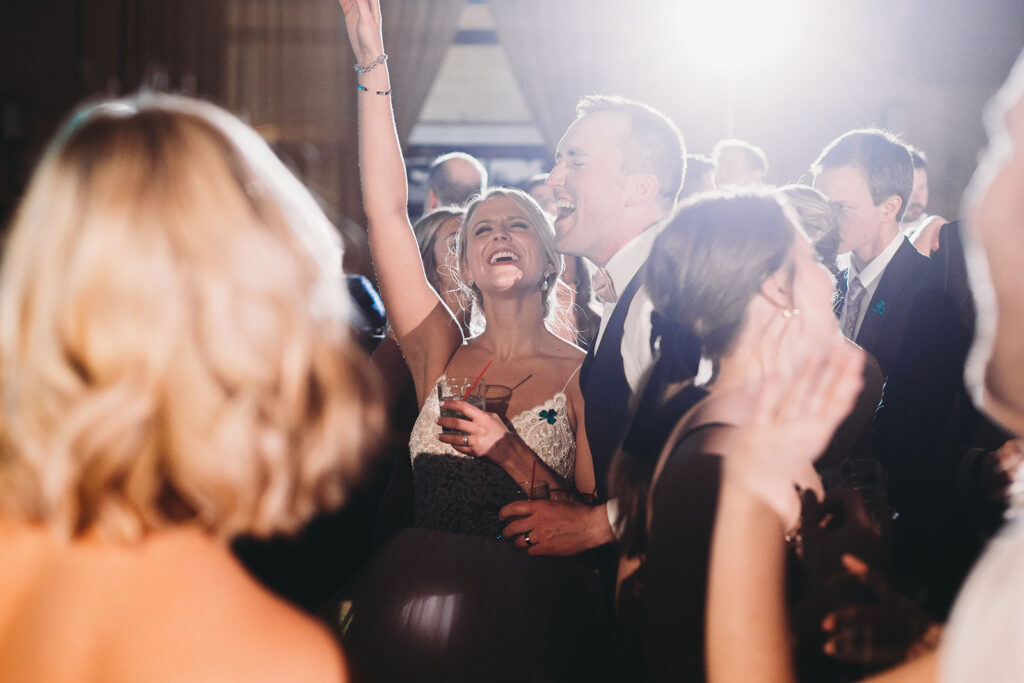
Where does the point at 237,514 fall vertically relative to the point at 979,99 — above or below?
below

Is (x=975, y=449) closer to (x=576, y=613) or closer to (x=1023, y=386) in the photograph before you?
(x=576, y=613)

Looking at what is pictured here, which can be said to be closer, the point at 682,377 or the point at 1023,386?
the point at 1023,386

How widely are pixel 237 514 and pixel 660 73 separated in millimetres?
5976

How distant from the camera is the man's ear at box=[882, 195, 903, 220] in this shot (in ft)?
9.36

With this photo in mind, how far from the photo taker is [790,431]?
3.84 ft

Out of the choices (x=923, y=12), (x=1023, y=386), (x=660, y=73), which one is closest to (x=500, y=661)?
(x=1023, y=386)

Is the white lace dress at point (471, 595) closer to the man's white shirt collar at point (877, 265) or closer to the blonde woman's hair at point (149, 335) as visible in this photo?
the blonde woman's hair at point (149, 335)

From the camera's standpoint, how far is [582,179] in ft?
7.10

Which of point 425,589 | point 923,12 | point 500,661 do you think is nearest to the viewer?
point 500,661

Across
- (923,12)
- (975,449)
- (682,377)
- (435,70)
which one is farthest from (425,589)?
(923,12)

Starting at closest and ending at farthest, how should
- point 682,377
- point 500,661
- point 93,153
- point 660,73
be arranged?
point 93,153 < point 682,377 < point 500,661 < point 660,73

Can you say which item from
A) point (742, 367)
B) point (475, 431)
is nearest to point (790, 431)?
point (742, 367)

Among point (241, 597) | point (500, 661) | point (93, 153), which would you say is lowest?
point (500, 661)

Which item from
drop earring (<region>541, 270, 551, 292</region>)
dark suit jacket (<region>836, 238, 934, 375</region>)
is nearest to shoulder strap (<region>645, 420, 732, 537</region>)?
drop earring (<region>541, 270, 551, 292</region>)
